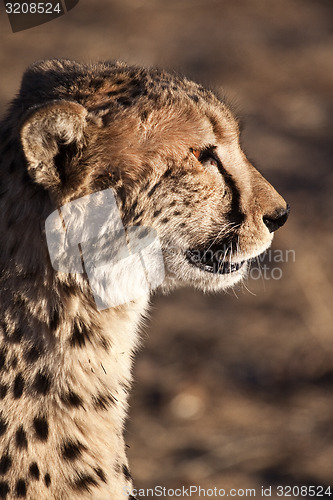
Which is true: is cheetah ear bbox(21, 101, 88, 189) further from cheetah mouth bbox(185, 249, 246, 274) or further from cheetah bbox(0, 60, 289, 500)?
cheetah mouth bbox(185, 249, 246, 274)

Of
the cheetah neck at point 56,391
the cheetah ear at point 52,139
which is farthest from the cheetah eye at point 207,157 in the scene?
the cheetah neck at point 56,391

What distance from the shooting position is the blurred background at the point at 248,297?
322 centimetres

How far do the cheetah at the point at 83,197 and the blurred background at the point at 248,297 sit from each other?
19.5 inches

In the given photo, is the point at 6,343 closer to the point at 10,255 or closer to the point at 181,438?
the point at 10,255

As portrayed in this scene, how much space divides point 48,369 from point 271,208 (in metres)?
0.74

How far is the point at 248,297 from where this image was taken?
4055mm

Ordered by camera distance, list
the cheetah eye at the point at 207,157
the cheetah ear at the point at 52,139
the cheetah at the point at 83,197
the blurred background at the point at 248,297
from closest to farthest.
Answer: the cheetah ear at the point at 52,139
the cheetah at the point at 83,197
the cheetah eye at the point at 207,157
the blurred background at the point at 248,297

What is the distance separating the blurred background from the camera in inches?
127

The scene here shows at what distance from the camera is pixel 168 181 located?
5.86 feet

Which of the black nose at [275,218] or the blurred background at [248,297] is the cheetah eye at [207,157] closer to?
the black nose at [275,218]

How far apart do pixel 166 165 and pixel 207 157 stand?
14 cm

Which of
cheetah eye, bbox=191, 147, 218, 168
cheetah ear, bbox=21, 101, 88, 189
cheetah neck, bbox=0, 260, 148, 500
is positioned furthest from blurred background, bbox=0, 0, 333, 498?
cheetah ear, bbox=21, 101, 88, 189

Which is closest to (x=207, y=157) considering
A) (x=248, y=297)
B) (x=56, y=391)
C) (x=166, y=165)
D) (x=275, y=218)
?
(x=166, y=165)

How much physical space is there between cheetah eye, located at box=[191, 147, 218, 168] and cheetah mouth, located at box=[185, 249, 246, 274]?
0.24m
